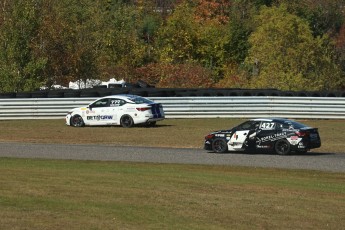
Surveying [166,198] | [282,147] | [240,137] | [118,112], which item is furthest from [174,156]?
[118,112]

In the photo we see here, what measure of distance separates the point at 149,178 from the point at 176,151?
8.60m

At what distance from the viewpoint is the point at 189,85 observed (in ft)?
209

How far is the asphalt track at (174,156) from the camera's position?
86.8 feet

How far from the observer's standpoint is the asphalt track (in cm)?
2647

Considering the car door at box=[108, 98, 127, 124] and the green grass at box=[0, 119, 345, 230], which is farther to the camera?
the car door at box=[108, 98, 127, 124]

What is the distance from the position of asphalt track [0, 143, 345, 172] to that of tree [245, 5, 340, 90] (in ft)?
90.1

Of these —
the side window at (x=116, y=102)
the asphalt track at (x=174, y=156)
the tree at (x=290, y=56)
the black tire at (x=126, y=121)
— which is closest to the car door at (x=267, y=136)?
the asphalt track at (x=174, y=156)

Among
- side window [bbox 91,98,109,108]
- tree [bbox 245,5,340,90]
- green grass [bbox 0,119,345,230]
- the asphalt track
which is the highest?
tree [bbox 245,5,340,90]

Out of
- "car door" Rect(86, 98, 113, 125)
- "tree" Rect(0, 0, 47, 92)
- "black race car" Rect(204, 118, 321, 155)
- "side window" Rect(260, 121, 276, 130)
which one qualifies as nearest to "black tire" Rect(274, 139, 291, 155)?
"black race car" Rect(204, 118, 321, 155)

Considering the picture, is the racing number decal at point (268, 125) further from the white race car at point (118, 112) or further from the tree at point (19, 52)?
the tree at point (19, 52)

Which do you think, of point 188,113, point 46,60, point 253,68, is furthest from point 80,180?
point 253,68

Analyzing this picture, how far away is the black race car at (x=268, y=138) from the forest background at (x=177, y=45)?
22.6 meters

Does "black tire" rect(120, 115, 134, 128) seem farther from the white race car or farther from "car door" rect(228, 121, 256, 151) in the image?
"car door" rect(228, 121, 256, 151)

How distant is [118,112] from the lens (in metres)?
39.3
